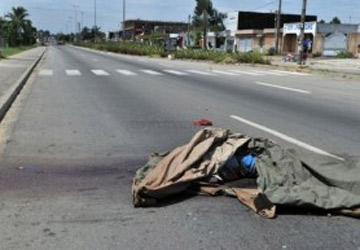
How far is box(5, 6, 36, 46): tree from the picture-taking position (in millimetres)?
109544

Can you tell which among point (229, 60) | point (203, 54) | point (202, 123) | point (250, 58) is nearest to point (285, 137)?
point (202, 123)

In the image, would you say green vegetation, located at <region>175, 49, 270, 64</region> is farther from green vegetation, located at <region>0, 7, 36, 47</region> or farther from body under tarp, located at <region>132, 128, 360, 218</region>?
green vegetation, located at <region>0, 7, 36, 47</region>

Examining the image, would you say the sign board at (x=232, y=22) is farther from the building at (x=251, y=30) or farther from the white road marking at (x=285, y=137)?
the white road marking at (x=285, y=137)

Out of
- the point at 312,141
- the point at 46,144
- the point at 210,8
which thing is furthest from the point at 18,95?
the point at 210,8

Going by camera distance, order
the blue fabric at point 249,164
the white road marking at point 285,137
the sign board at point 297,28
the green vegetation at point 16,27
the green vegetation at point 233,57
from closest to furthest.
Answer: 1. the blue fabric at point 249,164
2. the white road marking at point 285,137
3. the green vegetation at point 233,57
4. the sign board at point 297,28
5. the green vegetation at point 16,27

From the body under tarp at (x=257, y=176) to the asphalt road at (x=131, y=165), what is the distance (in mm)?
135

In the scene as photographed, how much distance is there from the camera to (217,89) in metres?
18.5

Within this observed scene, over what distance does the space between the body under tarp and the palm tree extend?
10744 cm

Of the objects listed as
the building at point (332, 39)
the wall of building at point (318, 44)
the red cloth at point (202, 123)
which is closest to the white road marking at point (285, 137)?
the red cloth at point (202, 123)

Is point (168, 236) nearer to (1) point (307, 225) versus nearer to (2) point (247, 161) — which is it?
(1) point (307, 225)

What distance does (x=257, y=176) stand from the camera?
20.2ft

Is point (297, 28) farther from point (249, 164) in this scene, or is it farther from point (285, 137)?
point (249, 164)

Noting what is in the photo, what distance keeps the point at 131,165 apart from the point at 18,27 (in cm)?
12077

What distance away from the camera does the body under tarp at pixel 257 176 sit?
5312 millimetres
